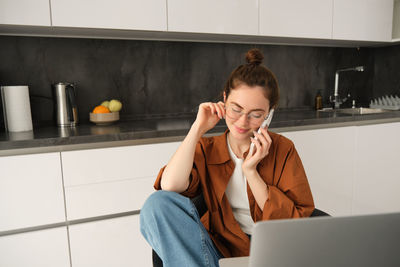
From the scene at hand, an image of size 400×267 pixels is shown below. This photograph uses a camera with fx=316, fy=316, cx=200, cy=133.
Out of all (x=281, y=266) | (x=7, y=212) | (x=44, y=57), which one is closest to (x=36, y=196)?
(x=7, y=212)

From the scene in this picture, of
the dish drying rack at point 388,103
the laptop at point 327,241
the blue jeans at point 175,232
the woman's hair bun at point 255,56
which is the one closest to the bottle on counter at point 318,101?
the dish drying rack at point 388,103

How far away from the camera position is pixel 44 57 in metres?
2.00

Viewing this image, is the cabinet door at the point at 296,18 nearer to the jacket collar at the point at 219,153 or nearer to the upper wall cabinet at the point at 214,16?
the upper wall cabinet at the point at 214,16

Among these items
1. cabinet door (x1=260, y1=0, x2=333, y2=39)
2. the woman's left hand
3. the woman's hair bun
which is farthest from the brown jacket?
cabinet door (x1=260, y1=0, x2=333, y2=39)

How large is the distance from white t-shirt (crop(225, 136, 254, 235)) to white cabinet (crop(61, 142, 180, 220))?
2.05 feet

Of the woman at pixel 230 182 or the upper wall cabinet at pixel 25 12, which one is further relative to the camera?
the upper wall cabinet at pixel 25 12

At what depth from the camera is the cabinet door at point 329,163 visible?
2.10 metres

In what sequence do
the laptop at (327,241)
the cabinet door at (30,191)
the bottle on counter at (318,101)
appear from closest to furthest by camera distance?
the laptop at (327,241)
the cabinet door at (30,191)
the bottle on counter at (318,101)

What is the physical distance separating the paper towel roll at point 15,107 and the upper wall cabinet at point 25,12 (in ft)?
1.13

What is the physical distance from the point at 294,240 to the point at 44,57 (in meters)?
1.99

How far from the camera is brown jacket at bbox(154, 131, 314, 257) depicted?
41.9 inches

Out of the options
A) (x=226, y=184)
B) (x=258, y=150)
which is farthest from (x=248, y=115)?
(x=226, y=184)

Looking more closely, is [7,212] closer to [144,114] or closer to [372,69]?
[144,114]

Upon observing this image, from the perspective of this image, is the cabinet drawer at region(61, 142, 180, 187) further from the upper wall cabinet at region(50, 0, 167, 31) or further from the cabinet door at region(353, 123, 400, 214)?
the cabinet door at region(353, 123, 400, 214)
